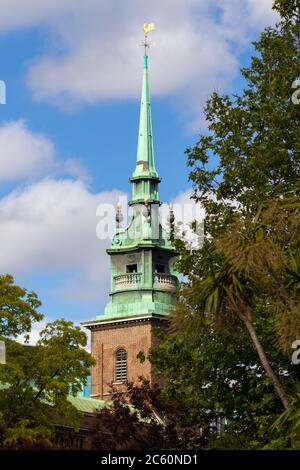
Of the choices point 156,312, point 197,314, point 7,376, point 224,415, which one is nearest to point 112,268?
point 156,312

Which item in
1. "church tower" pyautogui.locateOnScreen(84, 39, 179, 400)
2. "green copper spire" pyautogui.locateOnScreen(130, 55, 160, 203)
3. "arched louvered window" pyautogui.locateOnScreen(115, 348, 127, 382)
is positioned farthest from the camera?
"green copper spire" pyautogui.locateOnScreen(130, 55, 160, 203)

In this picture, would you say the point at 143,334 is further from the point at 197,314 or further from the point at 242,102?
the point at 197,314

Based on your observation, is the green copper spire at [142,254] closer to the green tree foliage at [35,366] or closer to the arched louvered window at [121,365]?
the arched louvered window at [121,365]

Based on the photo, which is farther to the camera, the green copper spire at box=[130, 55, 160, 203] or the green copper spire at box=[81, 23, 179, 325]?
the green copper spire at box=[130, 55, 160, 203]

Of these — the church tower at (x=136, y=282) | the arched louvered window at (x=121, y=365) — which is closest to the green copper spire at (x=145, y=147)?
the church tower at (x=136, y=282)

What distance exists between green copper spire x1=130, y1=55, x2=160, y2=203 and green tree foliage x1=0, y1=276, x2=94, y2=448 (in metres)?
54.7

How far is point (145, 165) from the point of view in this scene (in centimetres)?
10462

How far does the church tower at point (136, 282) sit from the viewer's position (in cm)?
10069

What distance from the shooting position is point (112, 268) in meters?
104

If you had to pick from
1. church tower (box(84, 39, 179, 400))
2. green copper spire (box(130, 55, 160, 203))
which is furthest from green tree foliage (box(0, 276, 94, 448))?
green copper spire (box(130, 55, 160, 203))

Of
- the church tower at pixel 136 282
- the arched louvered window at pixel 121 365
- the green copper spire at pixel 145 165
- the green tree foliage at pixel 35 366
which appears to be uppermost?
the green copper spire at pixel 145 165

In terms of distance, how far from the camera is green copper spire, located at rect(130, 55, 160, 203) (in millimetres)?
103625

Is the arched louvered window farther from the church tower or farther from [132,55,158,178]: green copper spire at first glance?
[132,55,158,178]: green copper spire

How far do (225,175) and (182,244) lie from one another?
3.00 meters
